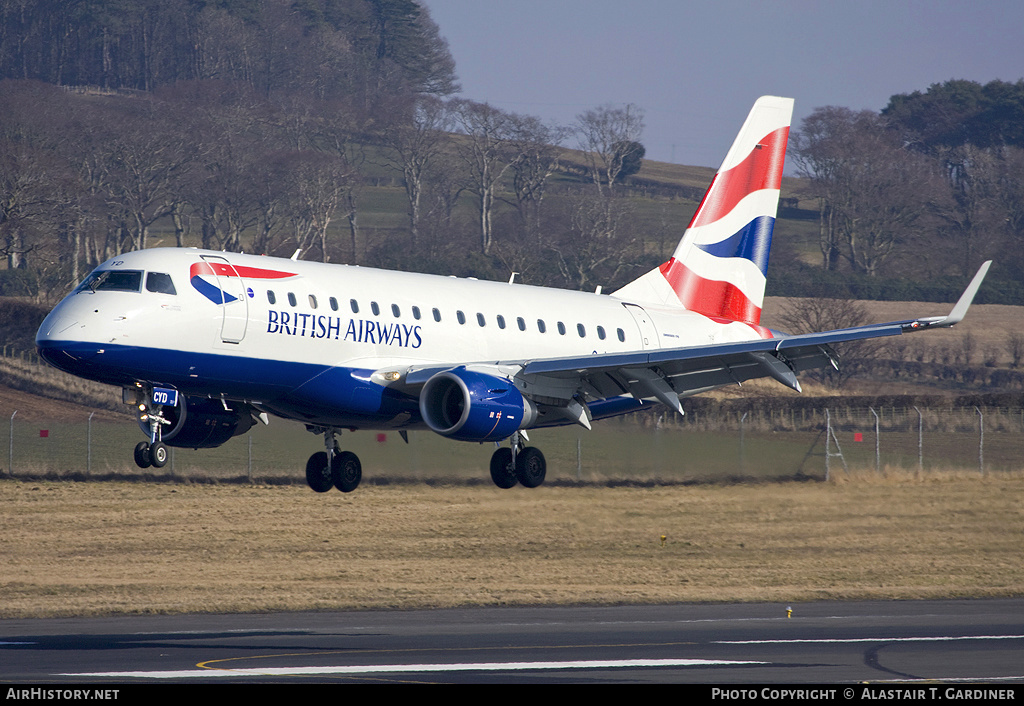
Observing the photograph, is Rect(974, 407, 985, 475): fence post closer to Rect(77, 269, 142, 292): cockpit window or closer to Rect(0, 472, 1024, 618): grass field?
Rect(0, 472, 1024, 618): grass field

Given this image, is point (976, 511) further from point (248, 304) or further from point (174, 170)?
point (174, 170)

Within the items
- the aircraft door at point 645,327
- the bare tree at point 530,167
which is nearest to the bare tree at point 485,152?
the bare tree at point 530,167

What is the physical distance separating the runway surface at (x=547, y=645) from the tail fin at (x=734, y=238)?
9.09m

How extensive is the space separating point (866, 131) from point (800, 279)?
43.1 m

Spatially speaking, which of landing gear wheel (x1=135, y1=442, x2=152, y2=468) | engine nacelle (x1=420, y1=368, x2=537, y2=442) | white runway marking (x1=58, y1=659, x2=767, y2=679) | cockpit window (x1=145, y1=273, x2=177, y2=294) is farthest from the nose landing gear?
engine nacelle (x1=420, y1=368, x2=537, y2=442)

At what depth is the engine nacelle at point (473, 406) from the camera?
3234 centimetres

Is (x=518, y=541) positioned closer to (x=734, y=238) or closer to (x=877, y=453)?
(x=734, y=238)

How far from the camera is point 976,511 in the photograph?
53.5 m

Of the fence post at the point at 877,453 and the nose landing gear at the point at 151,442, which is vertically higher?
the nose landing gear at the point at 151,442

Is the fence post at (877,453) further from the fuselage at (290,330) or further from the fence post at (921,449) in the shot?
the fuselage at (290,330)

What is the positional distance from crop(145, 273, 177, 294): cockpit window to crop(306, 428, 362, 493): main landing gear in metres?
6.93

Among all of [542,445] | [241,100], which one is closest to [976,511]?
[542,445]

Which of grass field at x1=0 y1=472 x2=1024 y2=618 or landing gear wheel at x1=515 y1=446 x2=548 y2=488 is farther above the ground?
landing gear wheel at x1=515 y1=446 x2=548 y2=488

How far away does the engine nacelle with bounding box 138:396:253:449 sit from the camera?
34844 mm
